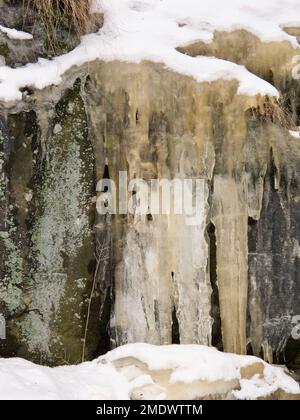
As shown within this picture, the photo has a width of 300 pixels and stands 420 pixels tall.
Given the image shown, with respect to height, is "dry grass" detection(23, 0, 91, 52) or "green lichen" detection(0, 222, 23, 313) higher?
"dry grass" detection(23, 0, 91, 52)

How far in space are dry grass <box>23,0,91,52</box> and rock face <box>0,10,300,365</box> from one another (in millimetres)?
329

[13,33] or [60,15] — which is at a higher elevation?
[60,15]

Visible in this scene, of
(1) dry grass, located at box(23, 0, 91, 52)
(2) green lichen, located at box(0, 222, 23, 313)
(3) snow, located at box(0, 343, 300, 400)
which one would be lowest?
(3) snow, located at box(0, 343, 300, 400)

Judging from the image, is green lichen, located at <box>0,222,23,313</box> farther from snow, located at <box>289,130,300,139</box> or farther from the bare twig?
snow, located at <box>289,130,300,139</box>

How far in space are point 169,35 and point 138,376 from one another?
266 cm

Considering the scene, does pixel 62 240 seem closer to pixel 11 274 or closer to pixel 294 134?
pixel 11 274

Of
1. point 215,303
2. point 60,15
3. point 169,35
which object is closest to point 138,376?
point 215,303

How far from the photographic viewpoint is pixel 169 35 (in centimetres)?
474

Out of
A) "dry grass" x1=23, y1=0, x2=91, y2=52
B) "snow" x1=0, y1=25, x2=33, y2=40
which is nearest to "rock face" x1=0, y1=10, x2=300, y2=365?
"dry grass" x1=23, y1=0, x2=91, y2=52

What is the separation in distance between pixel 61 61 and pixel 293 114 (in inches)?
77.0

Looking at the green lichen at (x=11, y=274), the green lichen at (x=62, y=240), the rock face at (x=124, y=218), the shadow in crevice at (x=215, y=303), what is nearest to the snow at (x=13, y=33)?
the rock face at (x=124, y=218)

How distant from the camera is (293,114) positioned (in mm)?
4930

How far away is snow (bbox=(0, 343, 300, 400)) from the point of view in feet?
12.1

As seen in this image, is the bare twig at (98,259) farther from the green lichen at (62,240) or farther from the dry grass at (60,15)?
the dry grass at (60,15)
